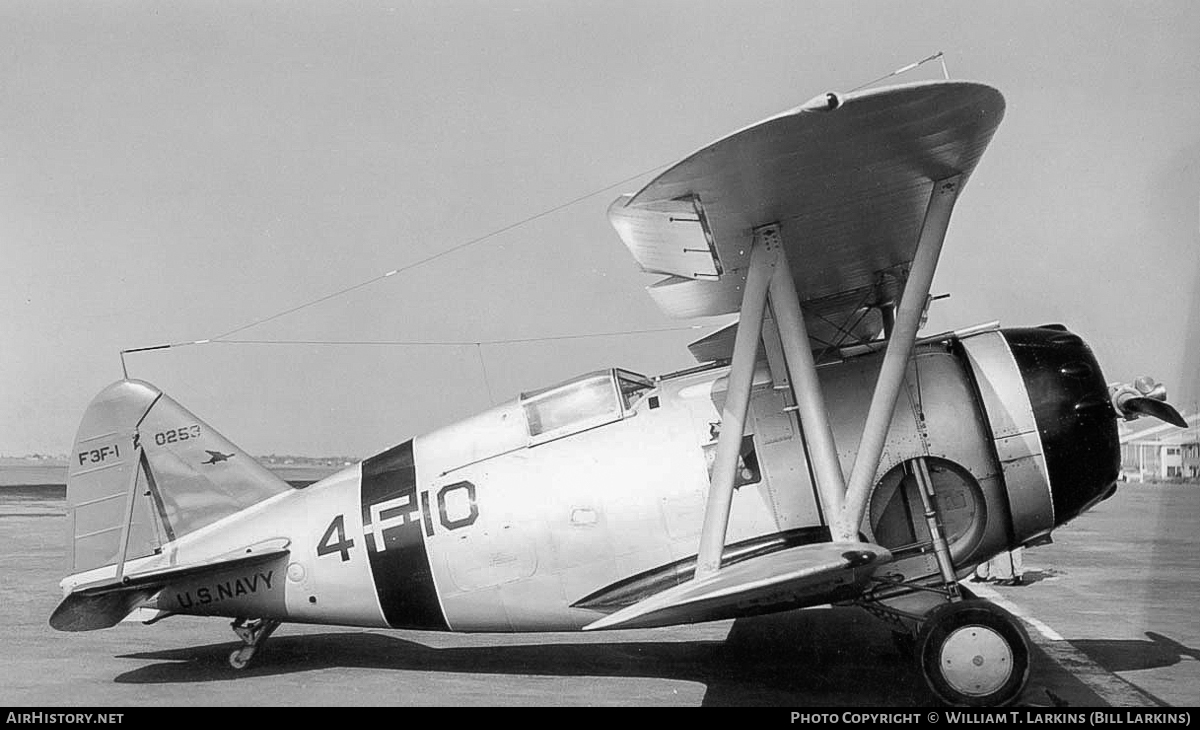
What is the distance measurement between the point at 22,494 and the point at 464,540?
3381cm

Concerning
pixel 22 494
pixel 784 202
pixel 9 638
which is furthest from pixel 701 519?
pixel 22 494

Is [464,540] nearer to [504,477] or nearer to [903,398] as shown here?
[504,477]

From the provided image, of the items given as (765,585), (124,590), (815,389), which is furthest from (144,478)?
(815,389)

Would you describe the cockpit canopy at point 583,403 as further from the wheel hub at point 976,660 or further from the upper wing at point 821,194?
the wheel hub at point 976,660

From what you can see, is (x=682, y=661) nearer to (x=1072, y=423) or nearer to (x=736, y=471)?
(x=736, y=471)

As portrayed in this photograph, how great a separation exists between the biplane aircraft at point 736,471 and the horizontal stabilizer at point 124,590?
0.02 metres

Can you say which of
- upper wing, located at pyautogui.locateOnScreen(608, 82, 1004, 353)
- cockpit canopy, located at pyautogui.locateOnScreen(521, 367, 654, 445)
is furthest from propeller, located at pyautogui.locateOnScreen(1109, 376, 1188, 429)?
cockpit canopy, located at pyautogui.locateOnScreen(521, 367, 654, 445)

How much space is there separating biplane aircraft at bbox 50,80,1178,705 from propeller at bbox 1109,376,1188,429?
2cm

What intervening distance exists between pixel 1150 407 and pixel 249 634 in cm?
590

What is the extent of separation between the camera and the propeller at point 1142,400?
5500 millimetres

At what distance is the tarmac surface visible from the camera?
5527 millimetres

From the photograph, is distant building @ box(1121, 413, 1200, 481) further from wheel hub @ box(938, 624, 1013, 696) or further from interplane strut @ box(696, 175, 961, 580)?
interplane strut @ box(696, 175, 961, 580)

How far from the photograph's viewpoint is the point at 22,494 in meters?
33.3

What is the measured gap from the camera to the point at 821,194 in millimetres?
4988
